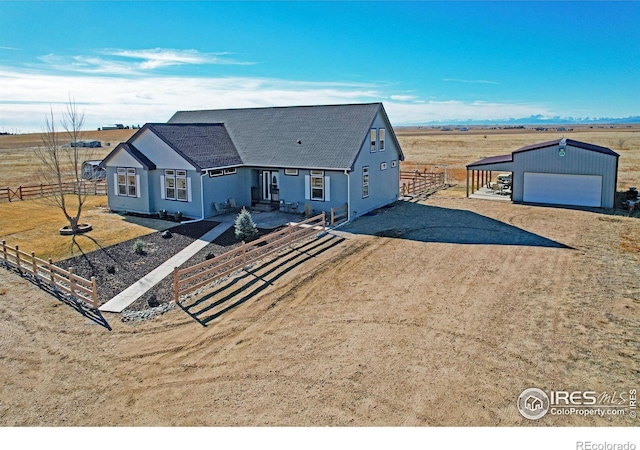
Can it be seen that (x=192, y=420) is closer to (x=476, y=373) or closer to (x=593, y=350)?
(x=476, y=373)

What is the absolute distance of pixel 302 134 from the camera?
83.9 feet

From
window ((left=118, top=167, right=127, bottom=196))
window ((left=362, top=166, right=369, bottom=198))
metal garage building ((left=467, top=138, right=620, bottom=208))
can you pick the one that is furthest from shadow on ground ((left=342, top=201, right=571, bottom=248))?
window ((left=118, top=167, right=127, bottom=196))

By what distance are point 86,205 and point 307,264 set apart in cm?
1801

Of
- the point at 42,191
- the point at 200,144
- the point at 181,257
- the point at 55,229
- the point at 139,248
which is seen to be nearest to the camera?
the point at 181,257

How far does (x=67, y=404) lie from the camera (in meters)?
9.14

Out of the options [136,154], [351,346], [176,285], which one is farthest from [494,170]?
[176,285]

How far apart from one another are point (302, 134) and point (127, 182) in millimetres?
9563

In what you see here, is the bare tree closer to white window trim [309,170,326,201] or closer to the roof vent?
white window trim [309,170,326,201]

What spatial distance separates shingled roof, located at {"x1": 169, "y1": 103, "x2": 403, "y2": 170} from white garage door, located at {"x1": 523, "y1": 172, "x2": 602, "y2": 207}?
8.77m

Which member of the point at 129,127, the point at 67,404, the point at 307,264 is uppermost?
the point at 129,127

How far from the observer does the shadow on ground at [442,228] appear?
19.2m

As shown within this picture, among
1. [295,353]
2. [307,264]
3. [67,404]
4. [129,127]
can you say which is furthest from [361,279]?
[129,127]

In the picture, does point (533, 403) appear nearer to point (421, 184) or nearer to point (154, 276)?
point (154, 276)
